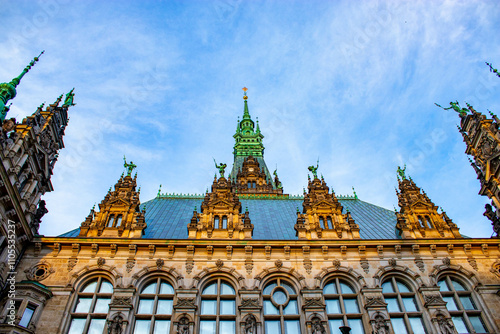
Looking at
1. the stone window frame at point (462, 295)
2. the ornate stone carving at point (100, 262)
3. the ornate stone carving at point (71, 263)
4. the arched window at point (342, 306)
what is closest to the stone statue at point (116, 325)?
the ornate stone carving at point (100, 262)

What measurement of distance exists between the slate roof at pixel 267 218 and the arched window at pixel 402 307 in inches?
135

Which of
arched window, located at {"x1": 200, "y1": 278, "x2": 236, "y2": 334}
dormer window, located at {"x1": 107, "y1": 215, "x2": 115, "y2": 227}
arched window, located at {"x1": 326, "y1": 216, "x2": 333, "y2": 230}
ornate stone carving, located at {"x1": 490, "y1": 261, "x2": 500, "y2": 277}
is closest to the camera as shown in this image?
arched window, located at {"x1": 200, "y1": 278, "x2": 236, "y2": 334}

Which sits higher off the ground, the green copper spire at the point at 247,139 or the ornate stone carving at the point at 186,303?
the green copper spire at the point at 247,139

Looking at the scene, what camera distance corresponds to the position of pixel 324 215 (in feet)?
66.7

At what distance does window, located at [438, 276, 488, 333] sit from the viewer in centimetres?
1592

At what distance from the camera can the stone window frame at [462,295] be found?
1611cm

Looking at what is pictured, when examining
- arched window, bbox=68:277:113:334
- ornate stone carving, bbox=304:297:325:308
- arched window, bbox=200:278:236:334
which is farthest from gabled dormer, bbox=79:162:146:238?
ornate stone carving, bbox=304:297:325:308

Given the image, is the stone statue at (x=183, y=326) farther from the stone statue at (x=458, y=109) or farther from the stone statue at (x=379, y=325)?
the stone statue at (x=458, y=109)

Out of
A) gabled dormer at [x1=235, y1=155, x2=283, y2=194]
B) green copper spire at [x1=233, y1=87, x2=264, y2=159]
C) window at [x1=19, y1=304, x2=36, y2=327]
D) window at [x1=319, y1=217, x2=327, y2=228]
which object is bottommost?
window at [x1=19, y1=304, x2=36, y2=327]

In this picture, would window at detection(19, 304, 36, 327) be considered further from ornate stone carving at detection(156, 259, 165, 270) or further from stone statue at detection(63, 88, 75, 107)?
stone statue at detection(63, 88, 75, 107)

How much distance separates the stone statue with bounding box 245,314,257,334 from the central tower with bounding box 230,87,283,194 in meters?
33.4

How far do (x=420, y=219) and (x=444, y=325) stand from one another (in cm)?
636

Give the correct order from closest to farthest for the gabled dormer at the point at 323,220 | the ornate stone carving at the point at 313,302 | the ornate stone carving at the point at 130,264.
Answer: the ornate stone carving at the point at 313,302 < the ornate stone carving at the point at 130,264 < the gabled dormer at the point at 323,220

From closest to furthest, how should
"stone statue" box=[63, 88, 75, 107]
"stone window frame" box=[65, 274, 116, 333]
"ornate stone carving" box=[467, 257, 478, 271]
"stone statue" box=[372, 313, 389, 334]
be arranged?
1. "stone statue" box=[372, 313, 389, 334]
2. "stone window frame" box=[65, 274, 116, 333]
3. "ornate stone carving" box=[467, 257, 478, 271]
4. "stone statue" box=[63, 88, 75, 107]
